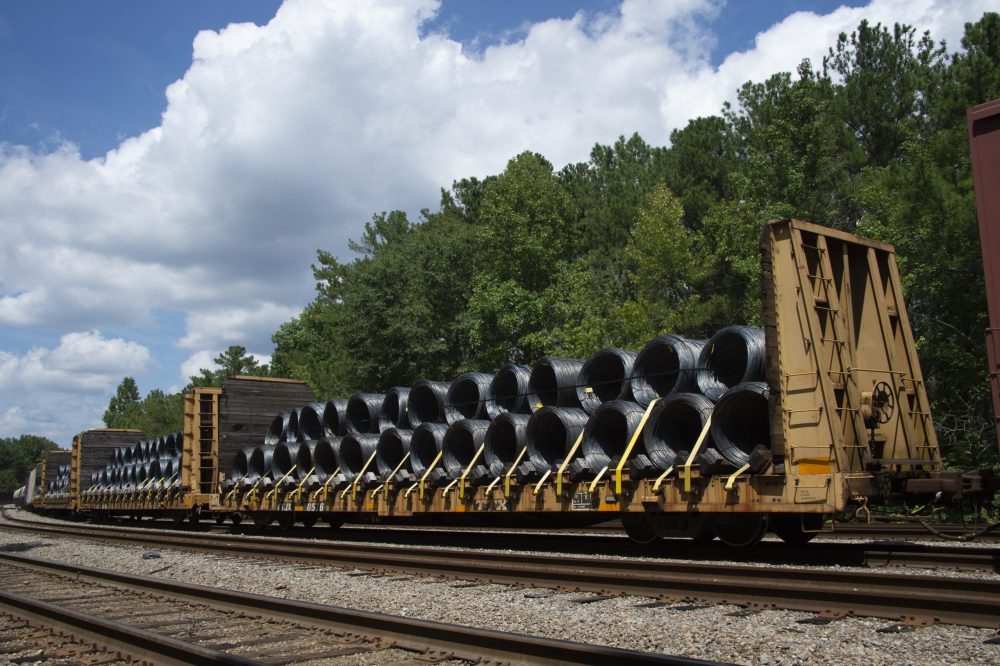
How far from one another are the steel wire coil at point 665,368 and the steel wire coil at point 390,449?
5.31 meters

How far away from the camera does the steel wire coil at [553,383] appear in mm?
13984

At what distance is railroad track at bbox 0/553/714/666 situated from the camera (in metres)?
5.48

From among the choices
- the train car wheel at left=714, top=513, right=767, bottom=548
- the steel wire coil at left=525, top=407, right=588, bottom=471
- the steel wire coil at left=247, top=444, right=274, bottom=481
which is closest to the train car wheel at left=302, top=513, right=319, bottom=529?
the steel wire coil at left=247, top=444, right=274, bottom=481

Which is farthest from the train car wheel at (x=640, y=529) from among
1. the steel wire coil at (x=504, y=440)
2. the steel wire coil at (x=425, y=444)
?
the steel wire coil at (x=425, y=444)

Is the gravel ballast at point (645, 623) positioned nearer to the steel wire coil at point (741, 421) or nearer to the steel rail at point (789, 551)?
the steel rail at point (789, 551)

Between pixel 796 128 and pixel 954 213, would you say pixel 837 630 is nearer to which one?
pixel 954 213

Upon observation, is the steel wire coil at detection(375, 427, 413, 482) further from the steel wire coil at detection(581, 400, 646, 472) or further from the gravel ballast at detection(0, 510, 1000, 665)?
the gravel ballast at detection(0, 510, 1000, 665)

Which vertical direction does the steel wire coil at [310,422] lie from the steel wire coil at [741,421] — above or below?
above

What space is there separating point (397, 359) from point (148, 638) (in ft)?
110

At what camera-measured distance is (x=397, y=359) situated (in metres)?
39.8

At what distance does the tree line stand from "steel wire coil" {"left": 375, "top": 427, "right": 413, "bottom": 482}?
12956mm

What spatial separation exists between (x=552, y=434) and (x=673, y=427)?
2.63 metres

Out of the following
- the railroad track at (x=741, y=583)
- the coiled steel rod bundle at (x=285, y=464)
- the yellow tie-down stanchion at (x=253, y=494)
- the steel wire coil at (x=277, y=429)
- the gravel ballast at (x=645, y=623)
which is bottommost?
the gravel ballast at (x=645, y=623)

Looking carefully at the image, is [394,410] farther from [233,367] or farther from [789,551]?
[233,367]
